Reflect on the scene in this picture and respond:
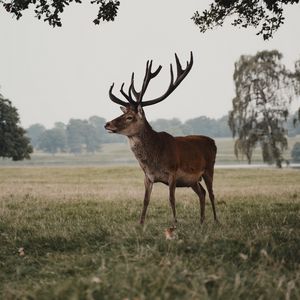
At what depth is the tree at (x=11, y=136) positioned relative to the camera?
170 feet

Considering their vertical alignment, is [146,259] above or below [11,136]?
below

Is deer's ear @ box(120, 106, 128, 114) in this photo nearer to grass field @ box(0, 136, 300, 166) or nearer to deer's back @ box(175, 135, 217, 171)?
deer's back @ box(175, 135, 217, 171)

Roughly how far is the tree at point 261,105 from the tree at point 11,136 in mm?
22841

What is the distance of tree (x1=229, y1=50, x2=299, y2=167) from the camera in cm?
4247

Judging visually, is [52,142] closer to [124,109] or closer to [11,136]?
[11,136]

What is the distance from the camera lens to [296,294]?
4383mm

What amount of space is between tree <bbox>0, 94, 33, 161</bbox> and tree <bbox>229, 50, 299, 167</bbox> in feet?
74.9

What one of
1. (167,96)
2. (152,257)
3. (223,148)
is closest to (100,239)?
(152,257)

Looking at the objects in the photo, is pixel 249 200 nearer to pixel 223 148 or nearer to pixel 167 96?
pixel 167 96

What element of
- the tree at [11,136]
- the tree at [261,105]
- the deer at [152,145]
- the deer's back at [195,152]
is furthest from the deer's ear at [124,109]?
the tree at [11,136]

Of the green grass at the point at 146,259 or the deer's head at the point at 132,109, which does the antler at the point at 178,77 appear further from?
the green grass at the point at 146,259

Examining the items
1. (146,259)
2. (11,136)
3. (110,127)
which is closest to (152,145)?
(110,127)

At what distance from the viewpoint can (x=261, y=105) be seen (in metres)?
43.4

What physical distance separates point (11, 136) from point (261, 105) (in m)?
25.4
